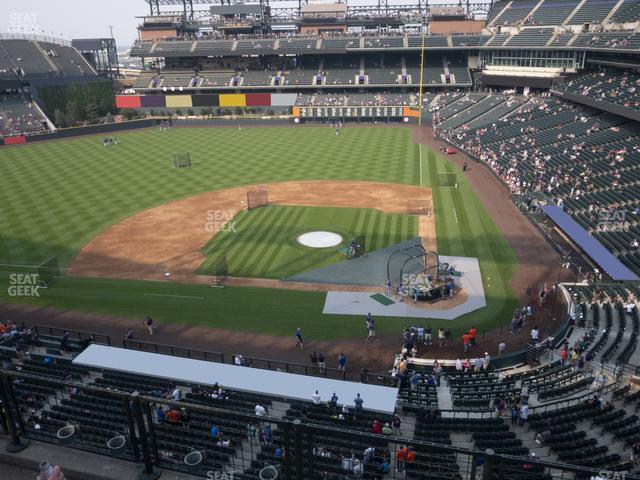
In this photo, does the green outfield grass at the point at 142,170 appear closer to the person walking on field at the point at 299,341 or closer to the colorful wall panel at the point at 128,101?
the colorful wall panel at the point at 128,101

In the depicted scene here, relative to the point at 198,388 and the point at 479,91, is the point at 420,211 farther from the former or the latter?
the point at 479,91

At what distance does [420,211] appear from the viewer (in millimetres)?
44531

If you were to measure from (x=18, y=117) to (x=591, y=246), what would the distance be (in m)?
90.2

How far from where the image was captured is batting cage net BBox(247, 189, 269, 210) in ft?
152

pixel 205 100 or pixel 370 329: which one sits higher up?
pixel 205 100

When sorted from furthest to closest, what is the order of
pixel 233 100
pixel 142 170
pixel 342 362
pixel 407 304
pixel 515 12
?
1. pixel 233 100
2. pixel 515 12
3. pixel 142 170
4. pixel 407 304
5. pixel 342 362

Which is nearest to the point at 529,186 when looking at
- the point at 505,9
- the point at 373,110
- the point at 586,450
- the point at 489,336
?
the point at 489,336

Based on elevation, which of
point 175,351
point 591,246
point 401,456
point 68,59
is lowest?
point 175,351

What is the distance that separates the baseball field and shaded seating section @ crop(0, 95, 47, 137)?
1085 centimetres

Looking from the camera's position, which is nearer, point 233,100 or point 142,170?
point 142,170

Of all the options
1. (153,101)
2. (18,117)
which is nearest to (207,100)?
(153,101)

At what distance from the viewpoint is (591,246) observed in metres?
33.0

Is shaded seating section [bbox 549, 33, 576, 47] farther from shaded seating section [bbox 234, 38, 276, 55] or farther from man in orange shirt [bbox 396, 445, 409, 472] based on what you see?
man in orange shirt [bbox 396, 445, 409, 472]

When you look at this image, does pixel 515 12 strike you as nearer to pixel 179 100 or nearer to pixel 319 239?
pixel 179 100
